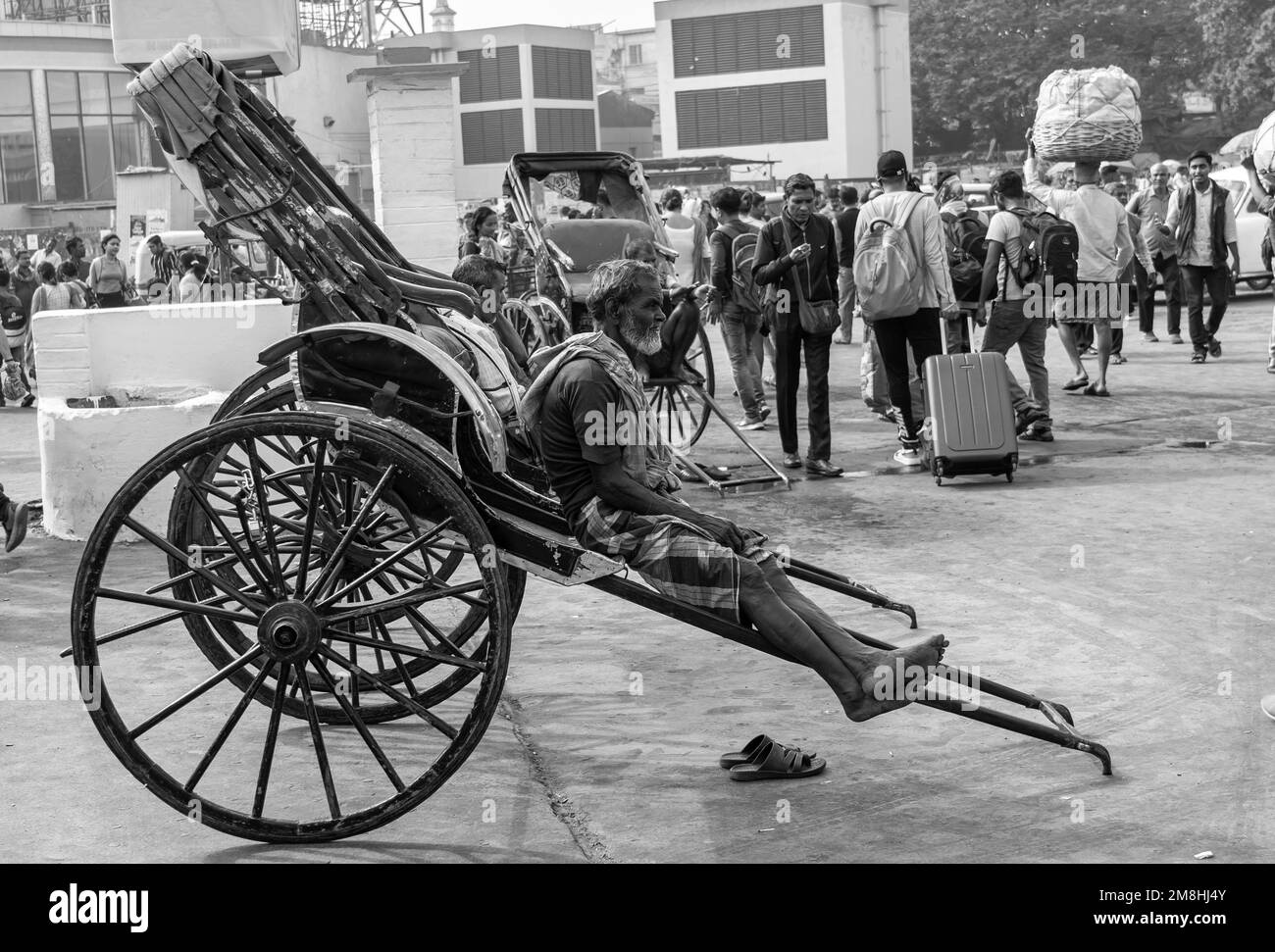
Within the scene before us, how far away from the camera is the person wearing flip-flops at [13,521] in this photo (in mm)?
7758

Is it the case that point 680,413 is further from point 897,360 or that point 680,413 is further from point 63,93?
point 63,93

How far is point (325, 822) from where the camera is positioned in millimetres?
4066

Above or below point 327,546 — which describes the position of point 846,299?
above

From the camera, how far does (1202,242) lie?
13.2 meters

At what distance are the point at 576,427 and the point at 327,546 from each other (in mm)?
848

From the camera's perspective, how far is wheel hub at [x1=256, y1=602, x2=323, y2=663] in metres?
4.13

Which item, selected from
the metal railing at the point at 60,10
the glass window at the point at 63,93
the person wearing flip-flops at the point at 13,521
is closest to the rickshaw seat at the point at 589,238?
the person wearing flip-flops at the point at 13,521

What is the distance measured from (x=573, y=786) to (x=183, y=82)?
254 centimetres

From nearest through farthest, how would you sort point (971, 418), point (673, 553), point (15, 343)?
1. point (673, 553)
2. point (971, 418)
3. point (15, 343)

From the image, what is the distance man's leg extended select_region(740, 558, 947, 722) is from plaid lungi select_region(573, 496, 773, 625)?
65mm

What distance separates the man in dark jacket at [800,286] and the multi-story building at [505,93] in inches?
2220

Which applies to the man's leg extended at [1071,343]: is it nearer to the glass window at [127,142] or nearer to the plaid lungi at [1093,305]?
the plaid lungi at [1093,305]

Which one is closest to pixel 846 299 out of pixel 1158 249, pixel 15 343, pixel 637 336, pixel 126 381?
pixel 1158 249

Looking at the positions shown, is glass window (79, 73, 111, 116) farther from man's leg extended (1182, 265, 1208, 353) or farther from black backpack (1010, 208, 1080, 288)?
black backpack (1010, 208, 1080, 288)
